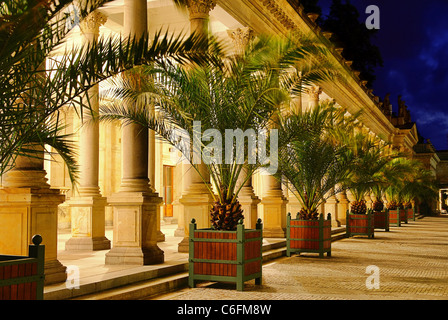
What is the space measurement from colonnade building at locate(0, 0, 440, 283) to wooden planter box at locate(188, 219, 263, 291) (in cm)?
127

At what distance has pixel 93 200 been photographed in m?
14.5

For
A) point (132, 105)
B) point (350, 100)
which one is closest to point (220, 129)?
point (132, 105)

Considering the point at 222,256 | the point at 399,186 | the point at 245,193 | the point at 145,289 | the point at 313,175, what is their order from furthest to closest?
the point at 399,186 < the point at 245,193 < the point at 313,175 < the point at 222,256 < the point at 145,289

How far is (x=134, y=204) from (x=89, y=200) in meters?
3.51

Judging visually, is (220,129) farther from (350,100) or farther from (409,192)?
(409,192)

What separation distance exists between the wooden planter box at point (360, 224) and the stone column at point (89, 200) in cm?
1272

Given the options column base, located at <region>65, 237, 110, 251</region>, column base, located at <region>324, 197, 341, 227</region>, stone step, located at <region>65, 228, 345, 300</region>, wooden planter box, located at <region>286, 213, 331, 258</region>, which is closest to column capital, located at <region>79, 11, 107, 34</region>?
column base, located at <region>65, 237, 110, 251</region>

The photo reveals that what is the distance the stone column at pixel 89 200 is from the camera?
1421 cm

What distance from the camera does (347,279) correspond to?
448 inches

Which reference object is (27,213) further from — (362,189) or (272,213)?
(362,189)

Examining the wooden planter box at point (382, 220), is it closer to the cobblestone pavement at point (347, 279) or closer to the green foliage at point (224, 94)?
the cobblestone pavement at point (347, 279)

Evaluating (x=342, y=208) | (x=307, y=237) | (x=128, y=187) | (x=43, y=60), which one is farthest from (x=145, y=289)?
(x=342, y=208)
